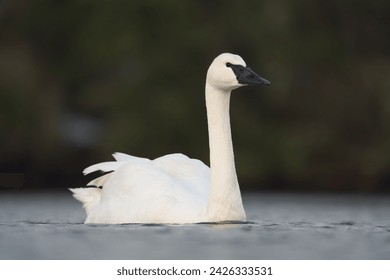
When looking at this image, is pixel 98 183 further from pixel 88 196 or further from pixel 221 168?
pixel 221 168

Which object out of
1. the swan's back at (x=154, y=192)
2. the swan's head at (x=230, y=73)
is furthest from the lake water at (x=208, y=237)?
the swan's head at (x=230, y=73)

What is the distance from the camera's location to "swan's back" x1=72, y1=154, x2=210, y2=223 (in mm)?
11555

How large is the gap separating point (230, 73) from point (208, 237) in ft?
4.66

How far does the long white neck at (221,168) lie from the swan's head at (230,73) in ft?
0.53

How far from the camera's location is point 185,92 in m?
21.6

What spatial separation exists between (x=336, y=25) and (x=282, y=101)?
2389mm

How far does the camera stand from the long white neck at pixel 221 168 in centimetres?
1139

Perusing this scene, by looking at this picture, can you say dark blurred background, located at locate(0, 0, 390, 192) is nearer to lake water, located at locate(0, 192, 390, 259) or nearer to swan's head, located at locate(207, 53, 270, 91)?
lake water, located at locate(0, 192, 390, 259)

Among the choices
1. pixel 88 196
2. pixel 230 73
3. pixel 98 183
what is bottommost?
pixel 88 196

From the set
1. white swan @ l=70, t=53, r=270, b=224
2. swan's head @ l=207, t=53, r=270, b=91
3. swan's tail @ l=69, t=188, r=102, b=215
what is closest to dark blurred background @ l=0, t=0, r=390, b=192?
swan's tail @ l=69, t=188, r=102, b=215

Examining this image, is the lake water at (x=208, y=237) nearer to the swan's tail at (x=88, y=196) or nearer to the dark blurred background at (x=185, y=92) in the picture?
the swan's tail at (x=88, y=196)

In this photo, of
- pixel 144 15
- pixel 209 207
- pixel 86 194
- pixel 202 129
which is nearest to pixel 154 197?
pixel 209 207

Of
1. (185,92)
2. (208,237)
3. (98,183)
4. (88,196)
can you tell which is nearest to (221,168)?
(208,237)
